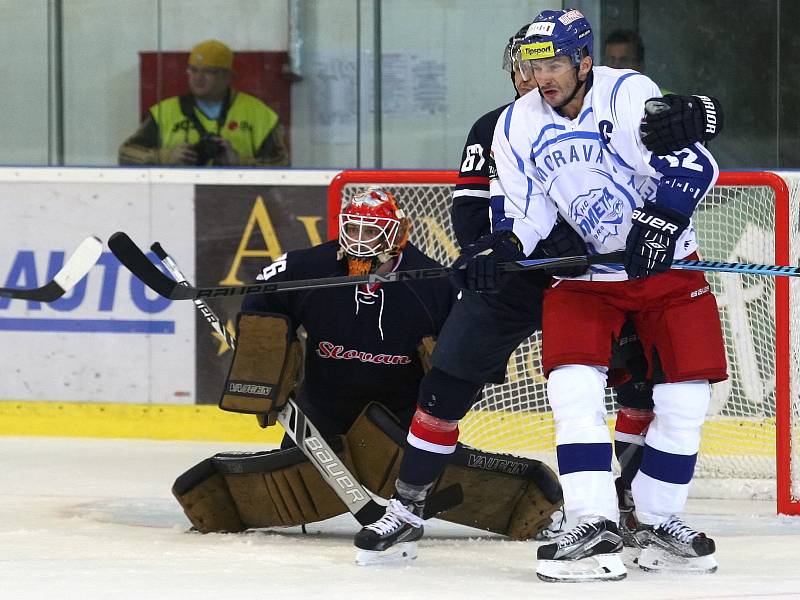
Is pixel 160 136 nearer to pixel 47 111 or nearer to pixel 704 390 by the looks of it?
pixel 47 111

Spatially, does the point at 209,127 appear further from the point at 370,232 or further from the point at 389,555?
the point at 389,555

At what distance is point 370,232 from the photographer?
137 inches

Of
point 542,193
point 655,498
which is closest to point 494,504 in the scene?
point 655,498

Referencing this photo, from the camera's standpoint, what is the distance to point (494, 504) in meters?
3.43

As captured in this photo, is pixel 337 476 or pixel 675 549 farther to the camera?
pixel 337 476

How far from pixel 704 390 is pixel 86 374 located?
257 cm

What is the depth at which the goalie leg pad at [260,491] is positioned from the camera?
3434mm

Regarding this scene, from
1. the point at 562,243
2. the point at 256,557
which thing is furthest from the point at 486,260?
the point at 256,557

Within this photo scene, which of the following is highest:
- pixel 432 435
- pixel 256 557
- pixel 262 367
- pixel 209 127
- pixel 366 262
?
pixel 209 127

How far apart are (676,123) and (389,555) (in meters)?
1.01

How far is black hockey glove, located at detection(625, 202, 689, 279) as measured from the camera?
9.12ft

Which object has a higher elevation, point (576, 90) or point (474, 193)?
point (576, 90)

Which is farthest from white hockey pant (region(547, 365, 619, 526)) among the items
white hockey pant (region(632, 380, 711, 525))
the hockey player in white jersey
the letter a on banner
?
the letter a on banner

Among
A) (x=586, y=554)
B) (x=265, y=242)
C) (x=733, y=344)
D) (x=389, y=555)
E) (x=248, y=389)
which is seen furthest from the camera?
(x=265, y=242)
